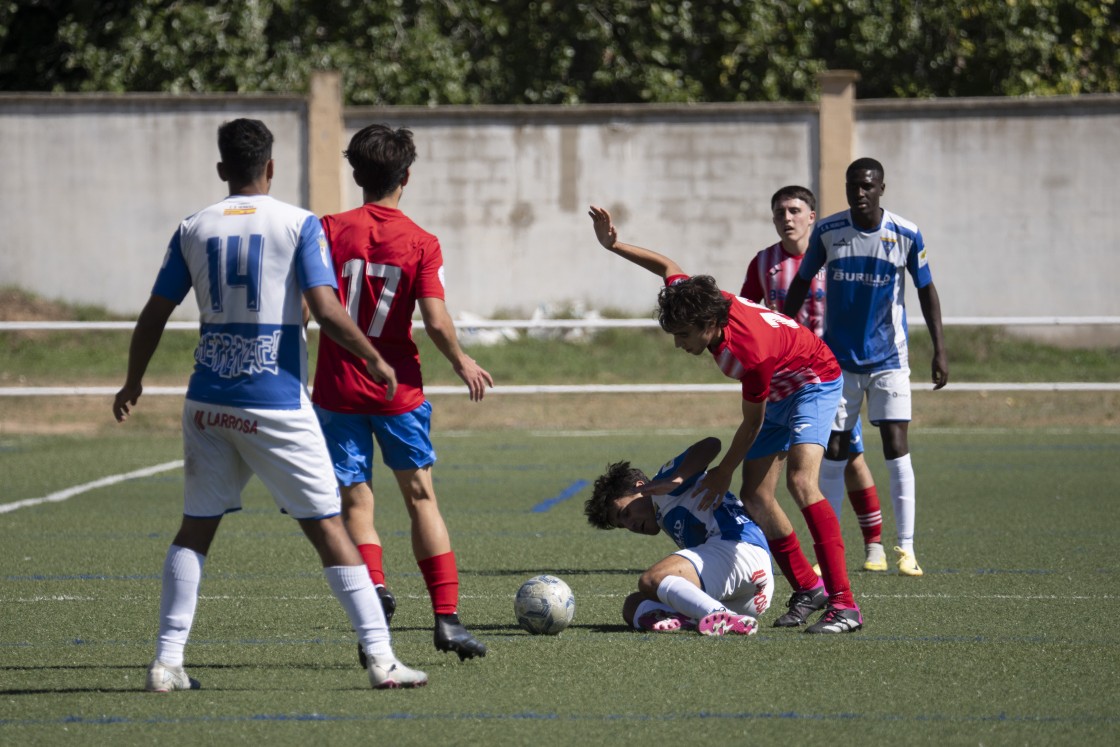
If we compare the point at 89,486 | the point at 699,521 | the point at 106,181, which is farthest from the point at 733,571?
the point at 106,181

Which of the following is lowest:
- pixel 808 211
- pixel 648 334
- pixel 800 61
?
pixel 648 334

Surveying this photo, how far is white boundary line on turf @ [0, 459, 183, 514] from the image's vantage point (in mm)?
10742

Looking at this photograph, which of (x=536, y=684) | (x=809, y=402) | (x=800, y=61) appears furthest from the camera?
(x=800, y=61)

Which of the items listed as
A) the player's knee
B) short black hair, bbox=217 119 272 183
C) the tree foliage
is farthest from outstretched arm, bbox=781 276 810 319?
the tree foliage

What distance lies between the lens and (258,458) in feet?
16.0

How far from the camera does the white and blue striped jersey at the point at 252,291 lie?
4863 millimetres

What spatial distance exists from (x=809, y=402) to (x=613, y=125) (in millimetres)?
15231

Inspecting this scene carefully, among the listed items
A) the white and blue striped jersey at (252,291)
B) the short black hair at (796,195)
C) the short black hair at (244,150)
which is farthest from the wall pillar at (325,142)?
the white and blue striped jersey at (252,291)

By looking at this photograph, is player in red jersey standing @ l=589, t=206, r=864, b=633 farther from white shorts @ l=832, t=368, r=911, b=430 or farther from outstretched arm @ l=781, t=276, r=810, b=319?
white shorts @ l=832, t=368, r=911, b=430

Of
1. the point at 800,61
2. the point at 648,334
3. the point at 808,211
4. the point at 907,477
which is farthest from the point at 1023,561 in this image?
the point at 800,61

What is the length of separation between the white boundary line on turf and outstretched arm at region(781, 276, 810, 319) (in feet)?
19.4

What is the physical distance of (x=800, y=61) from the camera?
Result: 23.5 m

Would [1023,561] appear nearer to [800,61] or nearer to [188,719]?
[188,719]

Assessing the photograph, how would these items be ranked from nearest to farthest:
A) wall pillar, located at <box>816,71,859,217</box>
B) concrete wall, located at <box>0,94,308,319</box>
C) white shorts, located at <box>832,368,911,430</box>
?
white shorts, located at <box>832,368,911,430</box> → wall pillar, located at <box>816,71,859,217</box> → concrete wall, located at <box>0,94,308,319</box>
